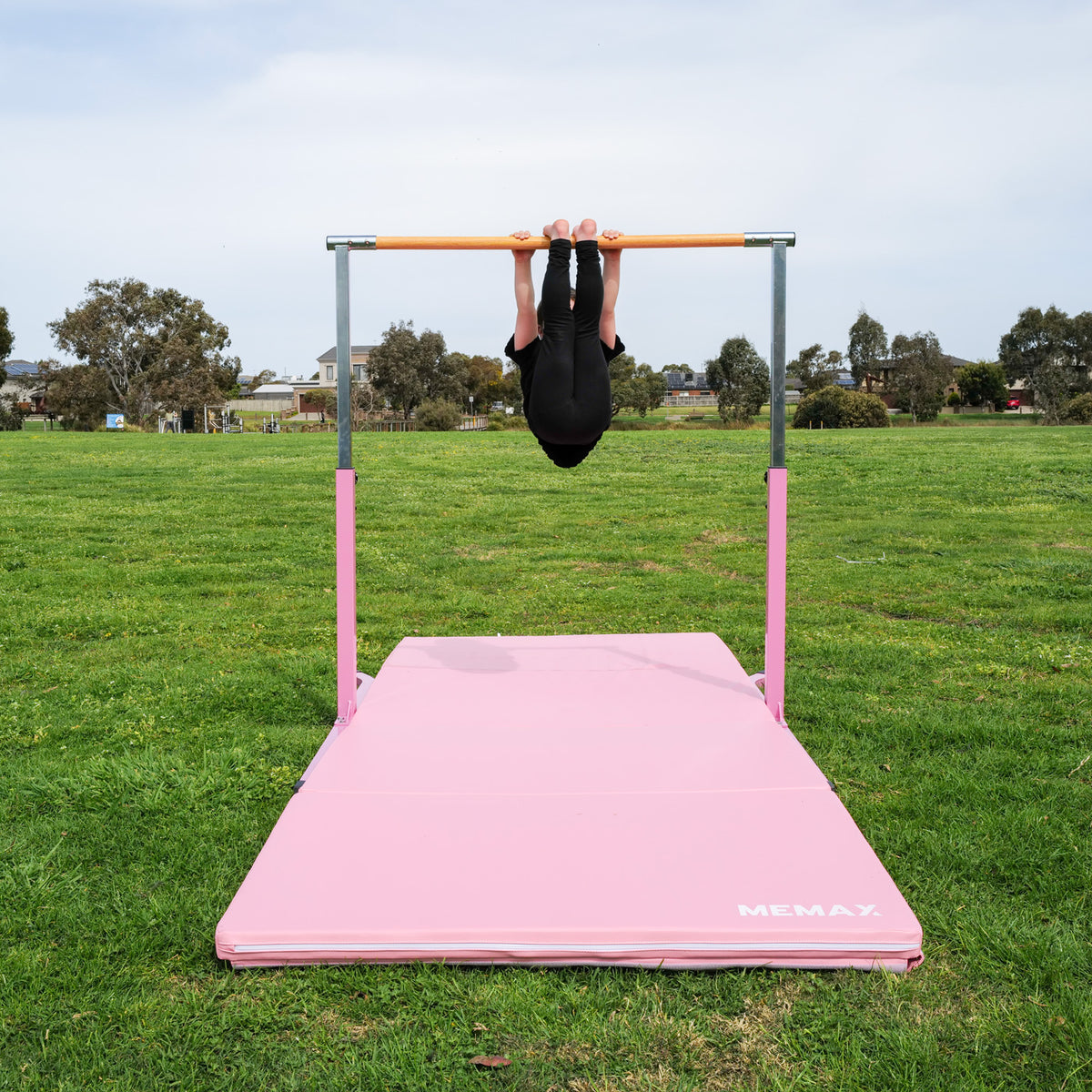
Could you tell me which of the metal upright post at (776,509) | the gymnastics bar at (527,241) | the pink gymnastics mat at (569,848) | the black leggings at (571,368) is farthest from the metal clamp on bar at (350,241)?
the pink gymnastics mat at (569,848)

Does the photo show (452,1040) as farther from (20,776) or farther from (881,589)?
(881,589)

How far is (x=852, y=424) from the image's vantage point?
39.9 meters

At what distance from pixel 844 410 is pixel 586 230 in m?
37.5

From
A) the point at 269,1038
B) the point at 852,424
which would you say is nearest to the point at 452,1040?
the point at 269,1038

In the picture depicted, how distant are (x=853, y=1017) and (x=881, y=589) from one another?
556cm

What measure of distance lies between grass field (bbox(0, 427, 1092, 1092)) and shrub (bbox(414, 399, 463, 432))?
26695 mm

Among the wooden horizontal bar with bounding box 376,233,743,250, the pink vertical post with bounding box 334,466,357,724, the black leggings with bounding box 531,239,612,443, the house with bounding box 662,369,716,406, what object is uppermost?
the house with bounding box 662,369,716,406

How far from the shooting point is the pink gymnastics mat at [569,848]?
8.84 ft

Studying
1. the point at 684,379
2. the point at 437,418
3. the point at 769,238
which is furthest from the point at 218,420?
the point at 769,238

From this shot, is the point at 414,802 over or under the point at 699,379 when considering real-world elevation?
under

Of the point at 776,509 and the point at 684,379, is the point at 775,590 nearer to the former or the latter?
the point at 776,509

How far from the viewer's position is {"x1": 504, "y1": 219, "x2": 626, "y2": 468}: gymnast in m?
4.38

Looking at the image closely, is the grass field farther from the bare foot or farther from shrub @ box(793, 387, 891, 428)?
shrub @ box(793, 387, 891, 428)

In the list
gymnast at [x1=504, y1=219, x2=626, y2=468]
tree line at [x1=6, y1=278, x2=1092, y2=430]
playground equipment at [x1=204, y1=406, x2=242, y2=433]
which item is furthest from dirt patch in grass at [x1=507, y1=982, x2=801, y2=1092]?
playground equipment at [x1=204, y1=406, x2=242, y2=433]
